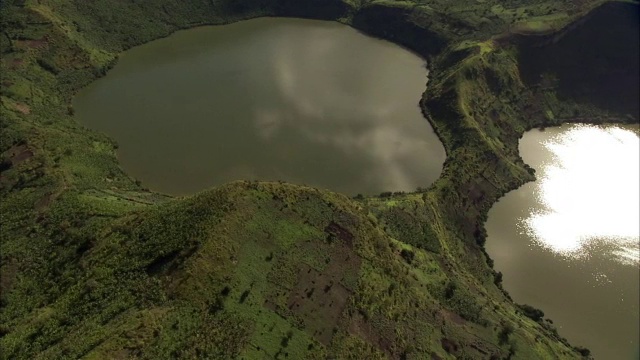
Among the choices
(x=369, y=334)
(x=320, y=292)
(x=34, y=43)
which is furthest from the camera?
(x=34, y=43)

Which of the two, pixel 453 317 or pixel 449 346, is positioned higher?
pixel 453 317

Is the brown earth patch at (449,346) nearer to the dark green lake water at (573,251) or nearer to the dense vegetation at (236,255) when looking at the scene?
the dense vegetation at (236,255)

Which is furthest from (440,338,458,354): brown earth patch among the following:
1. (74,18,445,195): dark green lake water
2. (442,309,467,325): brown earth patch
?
(74,18,445,195): dark green lake water

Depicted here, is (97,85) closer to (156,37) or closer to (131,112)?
(131,112)

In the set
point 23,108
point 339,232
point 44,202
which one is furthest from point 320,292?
point 23,108

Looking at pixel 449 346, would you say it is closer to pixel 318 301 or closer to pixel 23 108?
pixel 318 301

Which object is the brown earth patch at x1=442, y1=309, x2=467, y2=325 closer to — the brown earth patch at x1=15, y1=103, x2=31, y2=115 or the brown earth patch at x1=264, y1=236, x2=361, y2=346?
the brown earth patch at x1=264, y1=236, x2=361, y2=346
